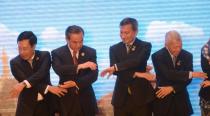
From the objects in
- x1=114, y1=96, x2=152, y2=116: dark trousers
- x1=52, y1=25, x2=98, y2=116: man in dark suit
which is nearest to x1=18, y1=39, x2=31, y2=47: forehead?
x1=52, y1=25, x2=98, y2=116: man in dark suit

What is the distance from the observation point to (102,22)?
196 inches

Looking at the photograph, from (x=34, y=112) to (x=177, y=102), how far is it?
4.97 feet

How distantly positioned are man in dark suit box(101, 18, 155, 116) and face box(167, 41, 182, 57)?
0.79 feet

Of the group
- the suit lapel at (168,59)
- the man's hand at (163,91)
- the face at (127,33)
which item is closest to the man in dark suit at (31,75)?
the face at (127,33)

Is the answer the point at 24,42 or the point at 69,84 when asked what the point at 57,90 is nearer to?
the point at 69,84

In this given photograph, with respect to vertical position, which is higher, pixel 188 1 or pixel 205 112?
pixel 188 1

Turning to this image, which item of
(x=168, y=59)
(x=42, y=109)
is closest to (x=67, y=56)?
(x=42, y=109)

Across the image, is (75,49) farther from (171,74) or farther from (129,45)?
(171,74)

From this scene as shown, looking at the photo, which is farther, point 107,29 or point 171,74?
point 107,29

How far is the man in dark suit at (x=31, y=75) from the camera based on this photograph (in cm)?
416

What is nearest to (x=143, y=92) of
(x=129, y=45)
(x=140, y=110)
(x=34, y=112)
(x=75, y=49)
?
(x=140, y=110)

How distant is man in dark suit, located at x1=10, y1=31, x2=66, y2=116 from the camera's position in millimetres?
4164

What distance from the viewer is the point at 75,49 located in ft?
13.8

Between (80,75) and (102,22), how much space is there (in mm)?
1035
